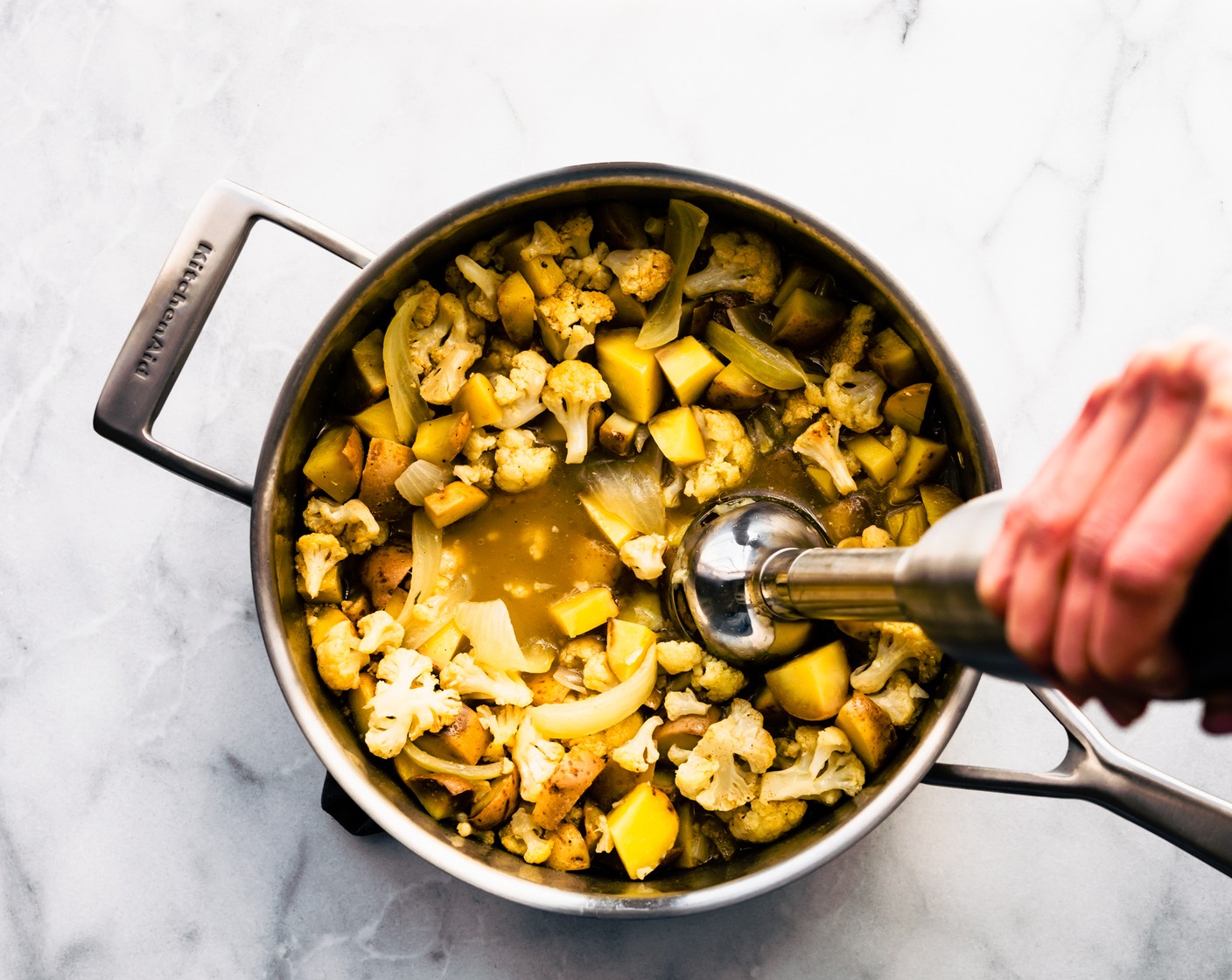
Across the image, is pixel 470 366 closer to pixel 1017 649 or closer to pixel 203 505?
pixel 203 505

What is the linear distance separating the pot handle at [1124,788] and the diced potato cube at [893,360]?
0.61 metres

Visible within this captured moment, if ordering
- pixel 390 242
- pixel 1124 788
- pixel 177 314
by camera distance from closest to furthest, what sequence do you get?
pixel 1124 788
pixel 177 314
pixel 390 242

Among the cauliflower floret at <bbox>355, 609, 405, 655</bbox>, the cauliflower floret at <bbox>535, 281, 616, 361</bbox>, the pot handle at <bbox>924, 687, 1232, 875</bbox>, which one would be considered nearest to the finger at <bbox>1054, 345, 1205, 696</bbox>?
the pot handle at <bbox>924, 687, 1232, 875</bbox>

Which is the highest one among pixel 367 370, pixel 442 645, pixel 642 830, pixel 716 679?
pixel 367 370

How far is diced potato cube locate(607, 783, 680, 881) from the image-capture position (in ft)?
5.64

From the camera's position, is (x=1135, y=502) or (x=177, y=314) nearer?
(x=1135, y=502)

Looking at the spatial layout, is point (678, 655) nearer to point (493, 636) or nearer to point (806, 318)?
point (493, 636)

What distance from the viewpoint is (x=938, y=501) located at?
181 centimetres

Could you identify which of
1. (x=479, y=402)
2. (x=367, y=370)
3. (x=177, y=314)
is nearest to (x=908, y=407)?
(x=479, y=402)

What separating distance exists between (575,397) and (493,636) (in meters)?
0.45

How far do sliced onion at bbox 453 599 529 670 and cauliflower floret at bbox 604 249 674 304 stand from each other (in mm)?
621

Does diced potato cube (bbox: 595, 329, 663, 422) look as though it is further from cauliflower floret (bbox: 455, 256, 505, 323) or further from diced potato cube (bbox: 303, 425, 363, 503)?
diced potato cube (bbox: 303, 425, 363, 503)

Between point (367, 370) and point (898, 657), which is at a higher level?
point (367, 370)

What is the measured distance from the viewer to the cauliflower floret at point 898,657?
1.75 meters
